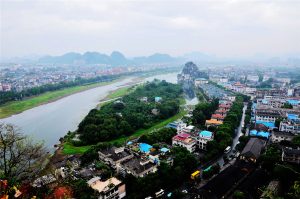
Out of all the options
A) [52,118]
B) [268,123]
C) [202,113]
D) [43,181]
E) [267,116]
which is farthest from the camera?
[52,118]

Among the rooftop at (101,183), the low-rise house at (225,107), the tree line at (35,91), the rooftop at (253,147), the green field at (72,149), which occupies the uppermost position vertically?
the tree line at (35,91)

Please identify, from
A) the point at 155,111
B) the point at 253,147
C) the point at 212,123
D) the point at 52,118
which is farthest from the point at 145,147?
the point at 52,118

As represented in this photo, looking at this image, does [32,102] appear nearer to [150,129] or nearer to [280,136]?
[150,129]

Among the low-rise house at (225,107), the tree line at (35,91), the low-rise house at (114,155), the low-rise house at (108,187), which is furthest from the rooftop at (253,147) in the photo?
the tree line at (35,91)

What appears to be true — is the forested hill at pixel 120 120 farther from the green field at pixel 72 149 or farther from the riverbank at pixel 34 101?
the riverbank at pixel 34 101

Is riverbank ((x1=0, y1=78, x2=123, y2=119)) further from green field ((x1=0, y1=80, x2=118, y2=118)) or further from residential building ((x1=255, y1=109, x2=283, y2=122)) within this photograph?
residential building ((x1=255, y1=109, x2=283, y2=122))

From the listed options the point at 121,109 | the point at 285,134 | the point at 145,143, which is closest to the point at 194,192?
the point at 145,143
